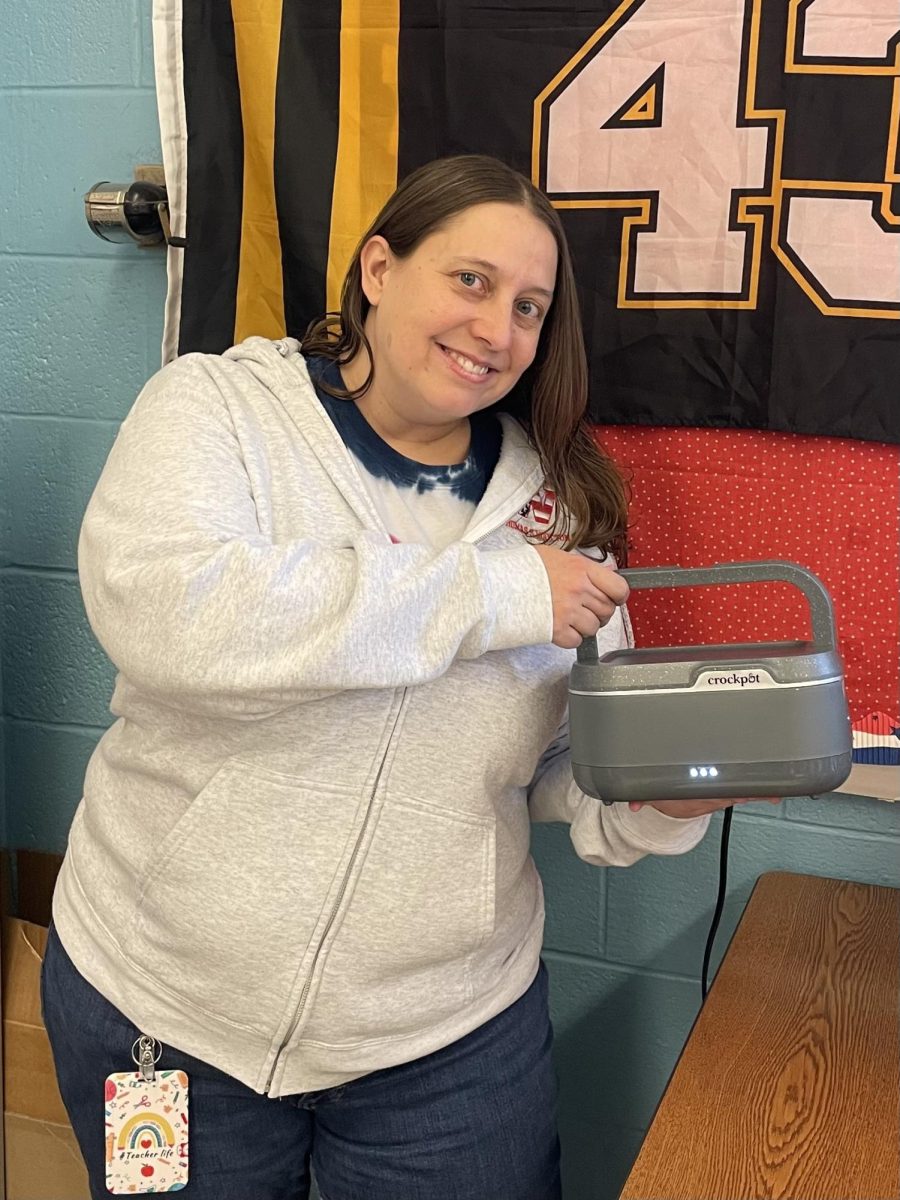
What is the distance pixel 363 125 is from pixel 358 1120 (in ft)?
3.60

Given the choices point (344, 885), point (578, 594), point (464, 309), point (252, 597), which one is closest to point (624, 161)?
point (464, 309)

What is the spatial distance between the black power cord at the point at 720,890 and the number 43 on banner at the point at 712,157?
0.58 meters

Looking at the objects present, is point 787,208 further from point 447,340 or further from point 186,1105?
point 186,1105

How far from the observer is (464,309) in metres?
1.08

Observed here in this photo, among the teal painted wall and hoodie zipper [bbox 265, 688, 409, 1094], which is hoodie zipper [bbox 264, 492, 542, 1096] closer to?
hoodie zipper [bbox 265, 688, 409, 1094]

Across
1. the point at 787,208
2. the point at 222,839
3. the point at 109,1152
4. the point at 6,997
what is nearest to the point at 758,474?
the point at 787,208

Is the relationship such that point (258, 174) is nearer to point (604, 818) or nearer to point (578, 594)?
point (578, 594)

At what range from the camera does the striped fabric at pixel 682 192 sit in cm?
125

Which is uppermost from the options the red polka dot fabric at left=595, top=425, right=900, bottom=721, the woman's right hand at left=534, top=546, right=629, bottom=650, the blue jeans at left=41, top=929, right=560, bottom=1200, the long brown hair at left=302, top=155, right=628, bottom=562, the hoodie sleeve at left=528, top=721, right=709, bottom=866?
the long brown hair at left=302, top=155, right=628, bottom=562

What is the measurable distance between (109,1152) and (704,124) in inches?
47.9

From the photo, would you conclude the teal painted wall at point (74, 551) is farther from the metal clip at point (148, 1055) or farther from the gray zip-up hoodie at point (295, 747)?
the metal clip at point (148, 1055)

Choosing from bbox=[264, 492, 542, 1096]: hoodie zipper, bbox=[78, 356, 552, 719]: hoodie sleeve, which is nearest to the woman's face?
bbox=[78, 356, 552, 719]: hoodie sleeve

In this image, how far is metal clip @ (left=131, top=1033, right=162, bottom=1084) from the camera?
43.8 inches

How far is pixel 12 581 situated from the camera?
1.70 metres
